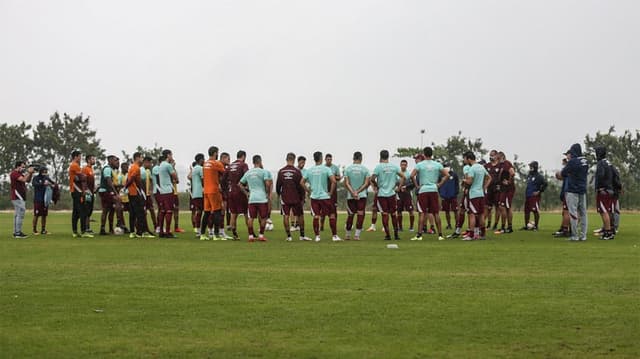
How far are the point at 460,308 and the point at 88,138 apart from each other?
64.3 m

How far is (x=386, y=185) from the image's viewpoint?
19781mm

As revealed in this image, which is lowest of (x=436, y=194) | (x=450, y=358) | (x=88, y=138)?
(x=450, y=358)

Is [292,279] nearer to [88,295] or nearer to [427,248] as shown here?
[88,295]

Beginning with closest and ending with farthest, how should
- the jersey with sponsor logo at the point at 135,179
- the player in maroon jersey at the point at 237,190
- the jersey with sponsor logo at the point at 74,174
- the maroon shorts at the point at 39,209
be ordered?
the player in maroon jersey at the point at 237,190
the jersey with sponsor logo at the point at 74,174
the jersey with sponsor logo at the point at 135,179
the maroon shorts at the point at 39,209

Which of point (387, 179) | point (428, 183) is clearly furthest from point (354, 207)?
point (428, 183)

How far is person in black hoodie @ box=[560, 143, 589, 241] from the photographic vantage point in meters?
19.1

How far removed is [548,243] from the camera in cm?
1833

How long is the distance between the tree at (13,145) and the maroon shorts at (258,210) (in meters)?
49.0

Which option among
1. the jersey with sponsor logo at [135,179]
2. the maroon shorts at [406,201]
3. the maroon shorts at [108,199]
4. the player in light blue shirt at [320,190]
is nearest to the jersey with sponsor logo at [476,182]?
the player in light blue shirt at [320,190]

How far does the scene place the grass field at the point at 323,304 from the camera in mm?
6859

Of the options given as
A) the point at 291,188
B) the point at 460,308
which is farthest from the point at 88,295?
the point at 291,188

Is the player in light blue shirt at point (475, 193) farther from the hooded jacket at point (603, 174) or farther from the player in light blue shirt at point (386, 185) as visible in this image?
the hooded jacket at point (603, 174)

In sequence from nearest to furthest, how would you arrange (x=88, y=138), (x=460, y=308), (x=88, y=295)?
(x=460, y=308)
(x=88, y=295)
(x=88, y=138)

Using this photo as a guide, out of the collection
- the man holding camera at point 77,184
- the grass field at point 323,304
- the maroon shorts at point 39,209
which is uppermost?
the man holding camera at point 77,184
